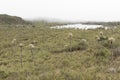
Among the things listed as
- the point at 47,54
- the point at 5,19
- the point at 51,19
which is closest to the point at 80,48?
the point at 47,54

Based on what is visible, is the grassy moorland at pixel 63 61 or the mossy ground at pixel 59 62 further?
the grassy moorland at pixel 63 61

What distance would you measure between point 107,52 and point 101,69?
300 centimetres

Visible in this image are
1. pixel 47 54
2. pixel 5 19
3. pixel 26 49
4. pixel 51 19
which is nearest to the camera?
pixel 47 54

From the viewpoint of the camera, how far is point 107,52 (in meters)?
16.9

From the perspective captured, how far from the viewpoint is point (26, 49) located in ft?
67.1

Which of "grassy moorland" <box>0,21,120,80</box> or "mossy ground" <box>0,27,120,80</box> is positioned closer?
"mossy ground" <box>0,27,120,80</box>

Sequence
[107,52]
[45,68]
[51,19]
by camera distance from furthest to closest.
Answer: [51,19] < [107,52] < [45,68]

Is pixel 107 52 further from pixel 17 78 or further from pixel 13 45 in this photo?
pixel 13 45

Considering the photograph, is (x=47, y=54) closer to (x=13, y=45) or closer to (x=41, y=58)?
(x=41, y=58)

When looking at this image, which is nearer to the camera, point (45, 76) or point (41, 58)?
point (45, 76)

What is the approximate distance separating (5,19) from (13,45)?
3681cm

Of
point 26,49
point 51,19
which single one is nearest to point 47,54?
point 26,49

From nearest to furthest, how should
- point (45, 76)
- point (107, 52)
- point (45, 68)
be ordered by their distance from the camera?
point (45, 76) < point (45, 68) < point (107, 52)

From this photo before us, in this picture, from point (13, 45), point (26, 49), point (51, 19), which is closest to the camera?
point (26, 49)
